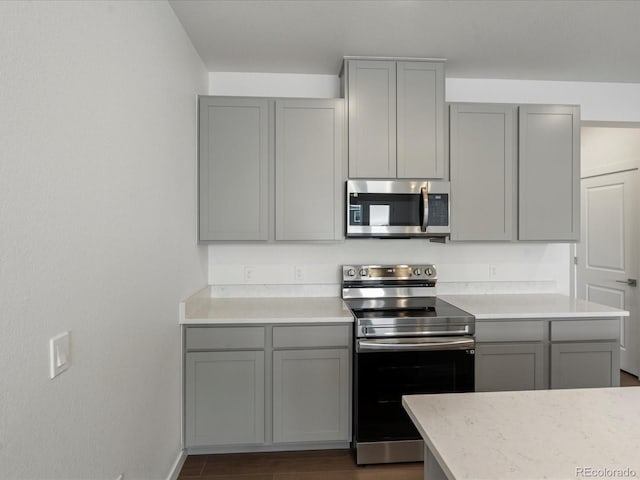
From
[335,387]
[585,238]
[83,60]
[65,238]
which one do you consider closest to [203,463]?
[335,387]

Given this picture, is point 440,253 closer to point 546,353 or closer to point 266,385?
point 546,353

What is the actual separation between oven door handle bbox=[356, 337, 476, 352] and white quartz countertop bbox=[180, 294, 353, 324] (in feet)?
0.60

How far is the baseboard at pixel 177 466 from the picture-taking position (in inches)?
82.7

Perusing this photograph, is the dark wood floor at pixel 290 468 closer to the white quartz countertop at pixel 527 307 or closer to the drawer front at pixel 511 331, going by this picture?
the drawer front at pixel 511 331

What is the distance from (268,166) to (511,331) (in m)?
1.92

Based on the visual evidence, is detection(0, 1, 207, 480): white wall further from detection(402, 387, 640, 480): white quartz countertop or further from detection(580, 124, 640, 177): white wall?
detection(580, 124, 640, 177): white wall

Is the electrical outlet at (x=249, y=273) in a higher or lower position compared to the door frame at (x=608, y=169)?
lower

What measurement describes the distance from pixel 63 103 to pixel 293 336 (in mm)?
1667

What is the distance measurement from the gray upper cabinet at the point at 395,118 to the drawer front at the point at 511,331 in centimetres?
106

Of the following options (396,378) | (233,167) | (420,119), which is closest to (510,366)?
(396,378)

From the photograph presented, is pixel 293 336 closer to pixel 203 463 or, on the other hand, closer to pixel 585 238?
pixel 203 463

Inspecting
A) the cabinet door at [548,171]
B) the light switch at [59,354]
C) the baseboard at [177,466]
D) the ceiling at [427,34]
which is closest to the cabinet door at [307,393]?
the baseboard at [177,466]

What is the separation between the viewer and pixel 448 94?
9.78ft

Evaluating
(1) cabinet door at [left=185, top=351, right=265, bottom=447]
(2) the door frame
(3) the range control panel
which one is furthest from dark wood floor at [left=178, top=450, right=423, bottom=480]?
(2) the door frame
